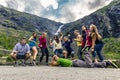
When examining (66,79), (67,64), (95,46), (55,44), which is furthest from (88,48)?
(66,79)

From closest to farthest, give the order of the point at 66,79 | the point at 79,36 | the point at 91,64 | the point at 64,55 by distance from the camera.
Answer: the point at 66,79 < the point at 91,64 < the point at 79,36 < the point at 64,55

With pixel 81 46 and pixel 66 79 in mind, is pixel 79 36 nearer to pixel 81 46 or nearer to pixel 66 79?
pixel 81 46

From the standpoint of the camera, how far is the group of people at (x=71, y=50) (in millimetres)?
15766

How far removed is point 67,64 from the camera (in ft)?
51.5

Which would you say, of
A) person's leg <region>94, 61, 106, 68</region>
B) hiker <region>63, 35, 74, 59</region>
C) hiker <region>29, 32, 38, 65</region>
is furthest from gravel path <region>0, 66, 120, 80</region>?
hiker <region>63, 35, 74, 59</region>

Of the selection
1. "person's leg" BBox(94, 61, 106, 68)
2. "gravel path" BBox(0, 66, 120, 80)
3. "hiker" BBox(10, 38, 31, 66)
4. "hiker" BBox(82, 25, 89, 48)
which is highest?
"hiker" BBox(82, 25, 89, 48)

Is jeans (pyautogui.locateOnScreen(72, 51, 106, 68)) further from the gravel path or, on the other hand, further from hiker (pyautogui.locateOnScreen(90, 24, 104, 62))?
the gravel path

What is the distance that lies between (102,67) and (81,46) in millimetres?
2603

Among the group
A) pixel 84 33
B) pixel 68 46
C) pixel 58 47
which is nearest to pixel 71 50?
pixel 68 46

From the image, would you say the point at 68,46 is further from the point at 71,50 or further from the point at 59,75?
the point at 59,75

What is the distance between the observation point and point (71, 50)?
1934cm

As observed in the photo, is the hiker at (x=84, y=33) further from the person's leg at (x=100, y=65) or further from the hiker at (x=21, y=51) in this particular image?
the hiker at (x=21, y=51)

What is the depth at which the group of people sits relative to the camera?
15.8 m

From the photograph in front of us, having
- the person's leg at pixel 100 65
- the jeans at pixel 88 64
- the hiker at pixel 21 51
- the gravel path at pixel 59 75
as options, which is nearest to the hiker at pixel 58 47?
the hiker at pixel 21 51
